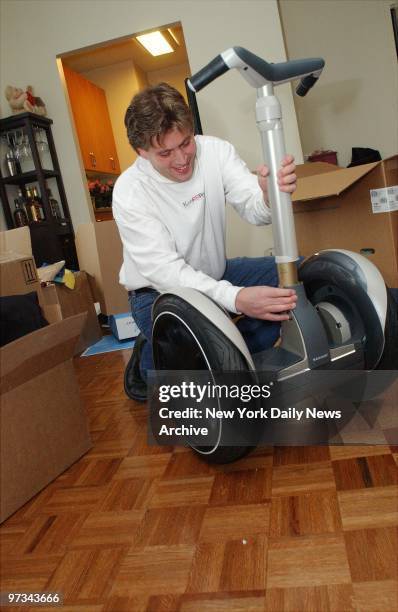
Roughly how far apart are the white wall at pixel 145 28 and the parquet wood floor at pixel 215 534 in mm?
2162

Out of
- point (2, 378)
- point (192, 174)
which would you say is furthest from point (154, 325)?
point (192, 174)

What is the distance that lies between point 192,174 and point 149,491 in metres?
0.82

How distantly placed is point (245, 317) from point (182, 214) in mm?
324

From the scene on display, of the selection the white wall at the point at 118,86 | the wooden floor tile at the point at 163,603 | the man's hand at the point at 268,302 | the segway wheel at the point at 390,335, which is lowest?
the wooden floor tile at the point at 163,603

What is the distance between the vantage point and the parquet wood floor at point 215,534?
77 centimetres

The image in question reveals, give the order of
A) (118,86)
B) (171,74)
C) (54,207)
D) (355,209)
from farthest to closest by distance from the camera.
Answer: (171,74)
(118,86)
(54,207)
(355,209)

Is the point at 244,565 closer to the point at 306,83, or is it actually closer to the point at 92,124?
the point at 306,83

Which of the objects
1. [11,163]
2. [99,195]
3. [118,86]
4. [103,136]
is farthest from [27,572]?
[118,86]

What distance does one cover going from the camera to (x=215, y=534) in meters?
0.93

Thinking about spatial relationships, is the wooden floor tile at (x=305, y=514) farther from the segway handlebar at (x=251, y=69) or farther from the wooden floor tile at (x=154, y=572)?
the segway handlebar at (x=251, y=69)

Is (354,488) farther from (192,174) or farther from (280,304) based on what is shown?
(192,174)

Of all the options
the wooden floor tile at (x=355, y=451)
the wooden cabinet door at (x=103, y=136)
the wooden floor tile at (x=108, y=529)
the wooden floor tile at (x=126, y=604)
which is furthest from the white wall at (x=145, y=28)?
the wooden floor tile at (x=126, y=604)

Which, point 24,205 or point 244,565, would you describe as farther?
point 24,205

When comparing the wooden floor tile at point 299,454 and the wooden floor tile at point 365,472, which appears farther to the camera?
the wooden floor tile at point 299,454
